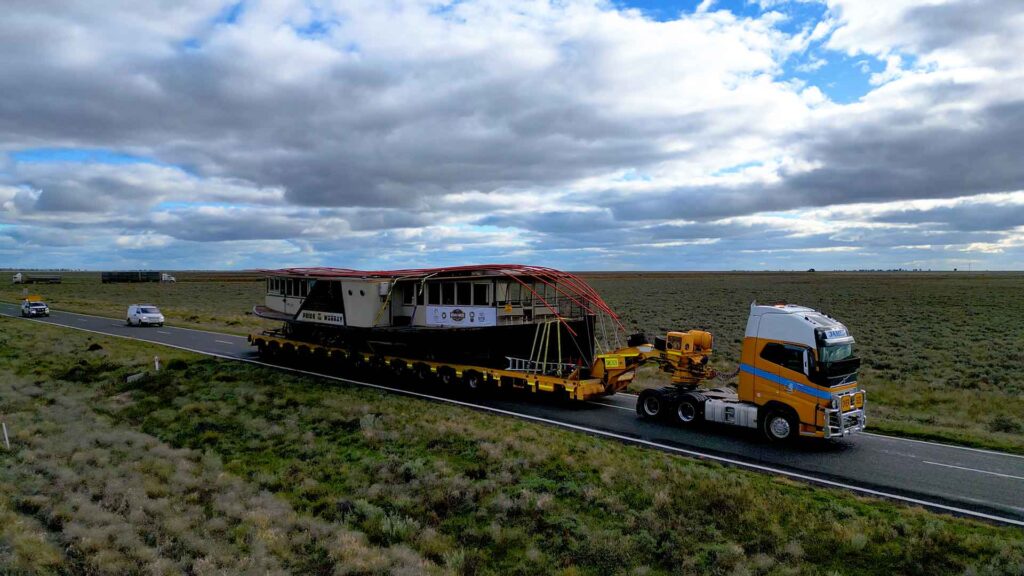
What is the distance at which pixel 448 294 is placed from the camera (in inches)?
887

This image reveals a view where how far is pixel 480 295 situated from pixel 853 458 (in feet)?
42.0

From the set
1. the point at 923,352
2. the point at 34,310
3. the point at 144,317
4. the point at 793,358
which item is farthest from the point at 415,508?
the point at 34,310

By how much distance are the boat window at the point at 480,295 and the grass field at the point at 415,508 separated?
479 centimetres

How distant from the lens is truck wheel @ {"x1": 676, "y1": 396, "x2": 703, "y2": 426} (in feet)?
55.0

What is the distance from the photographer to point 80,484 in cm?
1247

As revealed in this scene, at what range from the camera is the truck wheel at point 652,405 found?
17348mm

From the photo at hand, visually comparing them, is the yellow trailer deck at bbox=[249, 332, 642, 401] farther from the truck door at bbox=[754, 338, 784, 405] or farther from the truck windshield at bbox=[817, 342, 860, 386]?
the truck windshield at bbox=[817, 342, 860, 386]

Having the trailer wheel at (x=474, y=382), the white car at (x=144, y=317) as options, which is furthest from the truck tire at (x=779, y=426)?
the white car at (x=144, y=317)

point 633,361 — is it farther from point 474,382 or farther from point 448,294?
point 448,294

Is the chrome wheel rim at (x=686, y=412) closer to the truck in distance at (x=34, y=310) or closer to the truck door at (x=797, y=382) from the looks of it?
the truck door at (x=797, y=382)

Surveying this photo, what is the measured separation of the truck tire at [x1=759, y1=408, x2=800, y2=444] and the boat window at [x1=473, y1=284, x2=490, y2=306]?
10.2 m

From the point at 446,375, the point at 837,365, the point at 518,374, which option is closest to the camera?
the point at 837,365

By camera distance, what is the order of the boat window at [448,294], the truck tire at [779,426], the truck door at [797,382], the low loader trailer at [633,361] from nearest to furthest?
the truck door at [797,382], the low loader trailer at [633,361], the truck tire at [779,426], the boat window at [448,294]

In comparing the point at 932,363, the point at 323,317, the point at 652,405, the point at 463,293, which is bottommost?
the point at 932,363
